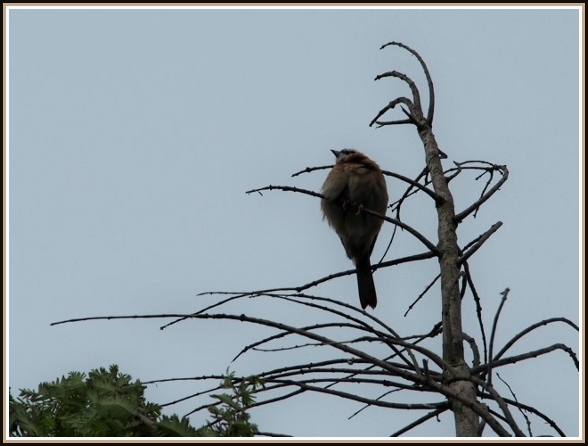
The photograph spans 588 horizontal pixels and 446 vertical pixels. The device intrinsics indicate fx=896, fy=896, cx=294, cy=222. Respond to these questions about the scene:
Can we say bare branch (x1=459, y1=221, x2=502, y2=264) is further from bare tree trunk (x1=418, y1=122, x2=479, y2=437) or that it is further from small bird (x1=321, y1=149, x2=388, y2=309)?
small bird (x1=321, y1=149, x2=388, y2=309)

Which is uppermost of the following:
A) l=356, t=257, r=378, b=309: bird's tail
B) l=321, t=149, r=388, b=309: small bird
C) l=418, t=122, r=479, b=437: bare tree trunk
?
l=321, t=149, r=388, b=309: small bird

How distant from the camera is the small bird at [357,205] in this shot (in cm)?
771

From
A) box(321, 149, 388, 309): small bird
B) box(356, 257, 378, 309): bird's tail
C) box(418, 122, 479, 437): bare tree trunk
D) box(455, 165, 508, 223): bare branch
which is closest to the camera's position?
box(418, 122, 479, 437): bare tree trunk

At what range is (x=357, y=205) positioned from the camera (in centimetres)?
759

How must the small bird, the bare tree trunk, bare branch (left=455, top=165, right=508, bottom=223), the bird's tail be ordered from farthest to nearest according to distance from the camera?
the bird's tail → the small bird → bare branch (left=455, top=165, right=508, bottom=223) → the bare tree trunk

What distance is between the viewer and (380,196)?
779 cm

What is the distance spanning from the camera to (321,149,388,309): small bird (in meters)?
7.71

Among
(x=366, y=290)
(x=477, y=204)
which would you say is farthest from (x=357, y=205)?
(x=477, y=204)

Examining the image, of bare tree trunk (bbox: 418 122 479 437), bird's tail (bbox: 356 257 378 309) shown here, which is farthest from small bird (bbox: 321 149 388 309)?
bare tree trunk (bbox: 418 122 479 437)

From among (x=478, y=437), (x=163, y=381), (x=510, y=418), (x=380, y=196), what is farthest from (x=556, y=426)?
(x=380, y=196)

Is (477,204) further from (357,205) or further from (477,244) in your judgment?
(357,205)

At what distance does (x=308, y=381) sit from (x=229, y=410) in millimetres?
702

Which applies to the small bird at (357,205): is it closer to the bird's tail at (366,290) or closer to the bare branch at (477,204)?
the bird's tail at (366,290)

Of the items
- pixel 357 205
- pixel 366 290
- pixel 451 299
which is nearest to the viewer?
pixel 451 299
